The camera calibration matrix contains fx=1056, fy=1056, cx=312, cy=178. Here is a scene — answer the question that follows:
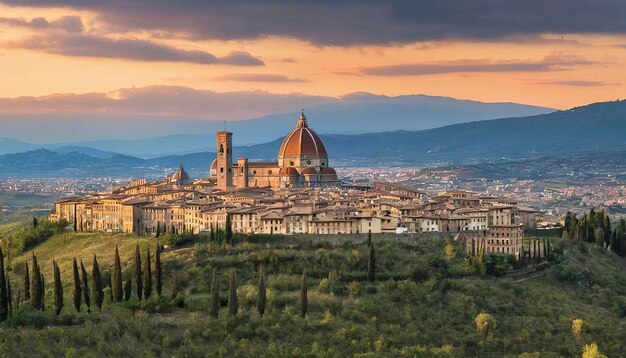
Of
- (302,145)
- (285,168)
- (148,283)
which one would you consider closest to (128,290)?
(148,283)

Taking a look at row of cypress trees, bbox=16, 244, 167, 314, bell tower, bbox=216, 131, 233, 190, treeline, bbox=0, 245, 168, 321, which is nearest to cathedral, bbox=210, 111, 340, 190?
bell tower, bbox=216, 131, 233, 190

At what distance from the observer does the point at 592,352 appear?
41688mm

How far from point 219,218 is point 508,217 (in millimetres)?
19308

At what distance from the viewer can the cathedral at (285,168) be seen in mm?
96500

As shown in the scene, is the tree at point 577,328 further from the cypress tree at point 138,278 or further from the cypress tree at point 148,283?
the cypress tree at point 138,278

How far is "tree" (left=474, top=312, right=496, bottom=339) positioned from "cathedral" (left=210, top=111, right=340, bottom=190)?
170 ft

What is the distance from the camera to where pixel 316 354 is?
130 feet

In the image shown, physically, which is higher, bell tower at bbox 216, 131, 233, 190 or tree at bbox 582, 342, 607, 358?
bell tower at bbox 216, 131, 233, 190

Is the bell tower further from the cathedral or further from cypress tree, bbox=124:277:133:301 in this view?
cypress tree, bbox=124:277:133:301

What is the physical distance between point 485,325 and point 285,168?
56.0 m

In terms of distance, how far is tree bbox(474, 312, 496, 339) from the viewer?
44.8m

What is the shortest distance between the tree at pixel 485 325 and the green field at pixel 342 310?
0.97ft

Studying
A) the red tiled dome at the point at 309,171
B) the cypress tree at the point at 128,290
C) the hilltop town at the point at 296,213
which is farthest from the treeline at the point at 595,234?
the red tiled dome at the point at 309,171

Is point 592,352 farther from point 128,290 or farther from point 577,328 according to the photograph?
point 128,290
